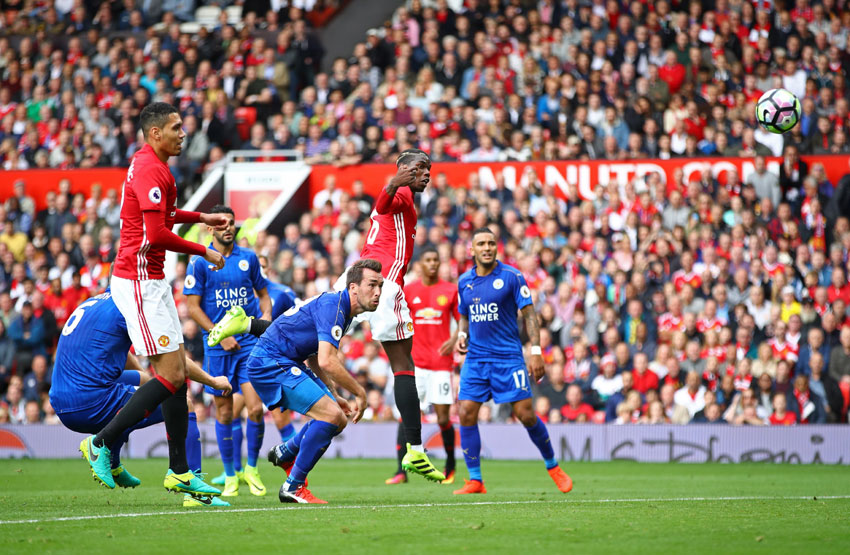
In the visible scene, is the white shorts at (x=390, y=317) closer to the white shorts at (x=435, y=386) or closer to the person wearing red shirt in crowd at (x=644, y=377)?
the white shorts at (x=435, y=386)

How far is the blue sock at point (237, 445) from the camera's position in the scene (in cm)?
1209

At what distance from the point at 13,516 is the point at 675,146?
48.6 feet

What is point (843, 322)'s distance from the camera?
17.7m

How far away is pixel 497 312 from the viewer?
11648 mm

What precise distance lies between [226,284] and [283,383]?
105 inches

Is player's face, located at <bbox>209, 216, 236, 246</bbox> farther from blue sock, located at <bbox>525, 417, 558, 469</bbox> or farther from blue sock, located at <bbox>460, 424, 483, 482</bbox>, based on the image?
blue sock, located at <bbox>525, 417, 558, 469</bbox>

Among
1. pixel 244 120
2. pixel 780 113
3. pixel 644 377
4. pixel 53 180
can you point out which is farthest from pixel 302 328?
pixel 53 180

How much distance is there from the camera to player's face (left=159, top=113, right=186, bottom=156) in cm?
887

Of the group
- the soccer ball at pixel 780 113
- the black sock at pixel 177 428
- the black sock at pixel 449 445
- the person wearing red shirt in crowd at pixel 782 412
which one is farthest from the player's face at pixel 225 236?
the person wearing red shirt in crowd at pixel 782 412

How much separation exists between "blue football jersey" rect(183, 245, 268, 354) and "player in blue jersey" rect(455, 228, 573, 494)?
222cm

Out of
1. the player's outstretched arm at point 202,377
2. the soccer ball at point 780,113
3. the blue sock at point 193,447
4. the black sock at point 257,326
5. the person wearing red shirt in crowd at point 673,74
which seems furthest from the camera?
the person wearing red shirt in crowd at point 673,74

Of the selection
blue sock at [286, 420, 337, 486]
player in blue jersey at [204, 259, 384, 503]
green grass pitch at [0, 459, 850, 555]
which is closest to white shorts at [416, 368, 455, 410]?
green grass pitch at [0, 459, 850, 555]

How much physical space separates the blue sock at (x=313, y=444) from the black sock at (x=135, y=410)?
4.01 feet

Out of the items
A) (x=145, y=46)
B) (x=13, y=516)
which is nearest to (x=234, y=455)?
(x=13, y=516)
